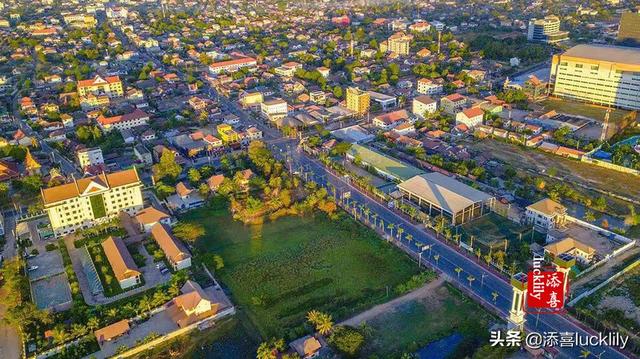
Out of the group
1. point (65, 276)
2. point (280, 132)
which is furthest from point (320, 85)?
point (65, 276)

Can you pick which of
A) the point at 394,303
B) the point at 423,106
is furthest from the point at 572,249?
the point at 423,106

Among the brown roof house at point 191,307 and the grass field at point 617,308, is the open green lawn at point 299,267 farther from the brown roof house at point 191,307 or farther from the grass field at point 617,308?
the grass field at point 617,308

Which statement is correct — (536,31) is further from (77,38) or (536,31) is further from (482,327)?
(77,38)

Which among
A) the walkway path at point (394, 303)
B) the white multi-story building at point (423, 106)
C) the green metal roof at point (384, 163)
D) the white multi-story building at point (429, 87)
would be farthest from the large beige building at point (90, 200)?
the white multi-story building at point (429, 87)

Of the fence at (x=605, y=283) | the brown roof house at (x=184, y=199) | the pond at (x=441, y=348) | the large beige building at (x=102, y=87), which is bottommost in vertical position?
the pond at (x=441, y=348)

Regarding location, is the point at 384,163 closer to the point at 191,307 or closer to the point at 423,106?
the point at 423,106

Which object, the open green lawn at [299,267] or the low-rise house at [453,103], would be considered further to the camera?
the low-rise house at [453,103]

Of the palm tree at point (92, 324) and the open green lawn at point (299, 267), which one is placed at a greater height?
the palm tree at point (92, 324)
